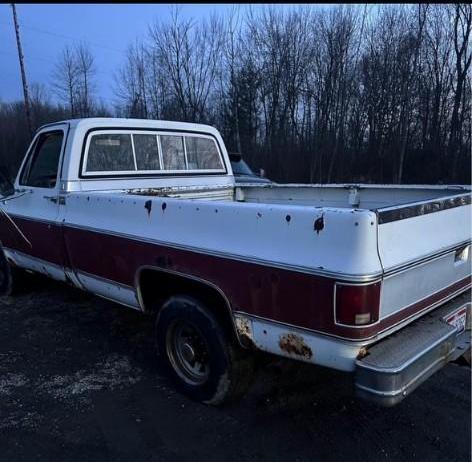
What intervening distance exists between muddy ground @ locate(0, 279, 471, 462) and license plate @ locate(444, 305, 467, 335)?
2.20 ft

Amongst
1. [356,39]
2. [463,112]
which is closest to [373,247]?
[463,112]

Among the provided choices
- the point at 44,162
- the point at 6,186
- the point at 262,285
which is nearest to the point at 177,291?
the point at 262,285

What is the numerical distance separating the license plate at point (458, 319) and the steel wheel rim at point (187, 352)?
1.58m

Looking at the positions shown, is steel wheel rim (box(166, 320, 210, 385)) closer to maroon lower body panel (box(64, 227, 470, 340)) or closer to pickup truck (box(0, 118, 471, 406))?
pickup truck (box(0, 118, 471, 406))

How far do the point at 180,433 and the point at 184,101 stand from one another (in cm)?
3008

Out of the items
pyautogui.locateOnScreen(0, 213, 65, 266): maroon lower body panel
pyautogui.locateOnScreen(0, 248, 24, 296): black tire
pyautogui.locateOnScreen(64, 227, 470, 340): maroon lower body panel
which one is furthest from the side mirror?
pyautogui.locateOnScreen(64, 227, 470, 340): maroon lower body panel

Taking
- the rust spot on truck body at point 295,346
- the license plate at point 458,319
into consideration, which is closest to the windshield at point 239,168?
the license plate at point 458,319

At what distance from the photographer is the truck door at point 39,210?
4.49 meters

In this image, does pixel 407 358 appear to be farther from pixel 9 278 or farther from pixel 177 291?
pixel 9 278

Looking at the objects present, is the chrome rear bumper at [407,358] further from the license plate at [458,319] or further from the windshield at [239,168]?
the windshield at [239,168]

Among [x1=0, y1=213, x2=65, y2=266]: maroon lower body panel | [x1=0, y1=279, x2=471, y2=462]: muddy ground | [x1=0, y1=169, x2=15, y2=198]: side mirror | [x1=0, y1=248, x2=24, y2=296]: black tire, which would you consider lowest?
[x1=0, y1=279, x2=471, y2=462]: muddy ground

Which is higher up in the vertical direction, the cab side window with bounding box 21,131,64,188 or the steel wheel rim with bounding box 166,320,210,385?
the cab side window with bounding box 21,131,64,188

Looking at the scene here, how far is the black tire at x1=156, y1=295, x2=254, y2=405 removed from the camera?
305 centimetres

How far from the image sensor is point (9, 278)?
576 cm
